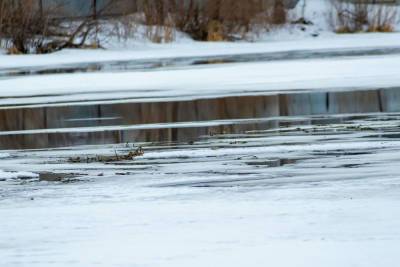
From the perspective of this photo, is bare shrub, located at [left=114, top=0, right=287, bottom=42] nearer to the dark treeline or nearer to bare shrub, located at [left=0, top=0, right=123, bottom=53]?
the dark treeline

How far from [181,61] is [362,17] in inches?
731

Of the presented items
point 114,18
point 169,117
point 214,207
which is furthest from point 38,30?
point 214,207

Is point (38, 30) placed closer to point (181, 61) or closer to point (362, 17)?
point (181, 61)

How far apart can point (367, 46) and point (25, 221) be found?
3008 cm

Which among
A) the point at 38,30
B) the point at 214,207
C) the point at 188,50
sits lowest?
the point at 214,207

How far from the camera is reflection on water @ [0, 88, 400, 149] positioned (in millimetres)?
14594

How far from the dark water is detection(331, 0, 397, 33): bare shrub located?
561 inches

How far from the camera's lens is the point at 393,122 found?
14703 millimetres

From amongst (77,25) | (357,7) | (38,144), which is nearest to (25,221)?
(38,144)

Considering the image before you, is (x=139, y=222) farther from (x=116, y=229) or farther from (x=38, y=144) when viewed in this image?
(x=38, y=144)

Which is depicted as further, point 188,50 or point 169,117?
point 188,50

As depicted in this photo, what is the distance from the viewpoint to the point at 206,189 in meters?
9.40

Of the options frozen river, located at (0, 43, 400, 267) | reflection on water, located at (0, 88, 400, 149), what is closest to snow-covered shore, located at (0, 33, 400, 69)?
reflection on water, located at (0, 88, 400, 149)

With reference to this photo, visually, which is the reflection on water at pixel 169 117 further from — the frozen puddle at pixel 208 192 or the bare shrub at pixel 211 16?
the bare shrub at pixel 211 16
